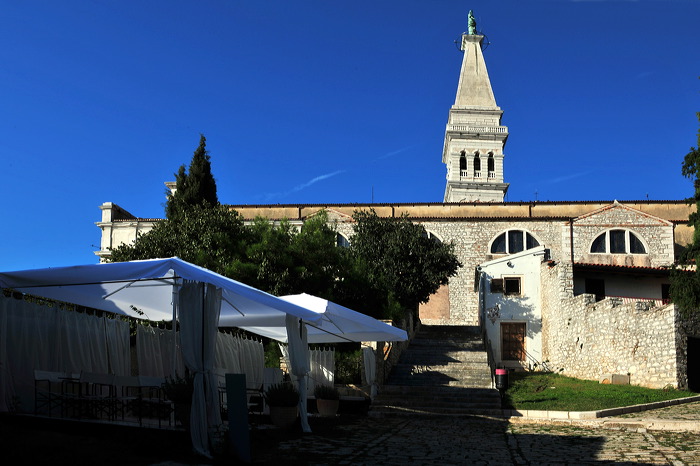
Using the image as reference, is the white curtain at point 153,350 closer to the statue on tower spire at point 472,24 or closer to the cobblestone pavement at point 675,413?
the cobblestone pavement at point 675,413

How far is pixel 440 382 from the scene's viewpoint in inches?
778

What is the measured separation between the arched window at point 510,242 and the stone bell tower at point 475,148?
19.5 metres

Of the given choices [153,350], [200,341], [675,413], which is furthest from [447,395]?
[200,341]

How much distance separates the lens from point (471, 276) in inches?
1634

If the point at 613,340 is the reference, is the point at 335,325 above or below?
above

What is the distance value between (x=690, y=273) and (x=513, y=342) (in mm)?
10581

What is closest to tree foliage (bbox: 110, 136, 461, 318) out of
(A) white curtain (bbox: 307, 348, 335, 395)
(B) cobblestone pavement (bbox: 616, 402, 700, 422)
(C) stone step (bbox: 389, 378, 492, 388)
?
(C) stone step (bbox: 389, 378, 492, 388)

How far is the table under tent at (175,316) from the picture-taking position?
8.91m

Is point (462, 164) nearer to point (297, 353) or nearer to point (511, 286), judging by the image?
point (511, 286)

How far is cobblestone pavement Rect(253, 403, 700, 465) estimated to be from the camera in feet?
29.0

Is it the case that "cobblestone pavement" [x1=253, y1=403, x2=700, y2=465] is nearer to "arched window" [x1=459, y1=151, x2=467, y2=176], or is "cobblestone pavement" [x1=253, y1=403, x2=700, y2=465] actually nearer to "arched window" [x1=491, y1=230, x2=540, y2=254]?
"arched window" [x1=491, y1=230, x2=540, y2=254]

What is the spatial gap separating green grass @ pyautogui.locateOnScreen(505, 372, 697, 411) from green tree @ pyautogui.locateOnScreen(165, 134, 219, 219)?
19.4m

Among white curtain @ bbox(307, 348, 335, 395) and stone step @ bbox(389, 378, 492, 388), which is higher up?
white curtain @ bbox(307, 348, 335, 395)

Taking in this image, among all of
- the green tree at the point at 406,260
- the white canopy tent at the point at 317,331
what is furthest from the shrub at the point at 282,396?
the green tree at the point at 406,260
